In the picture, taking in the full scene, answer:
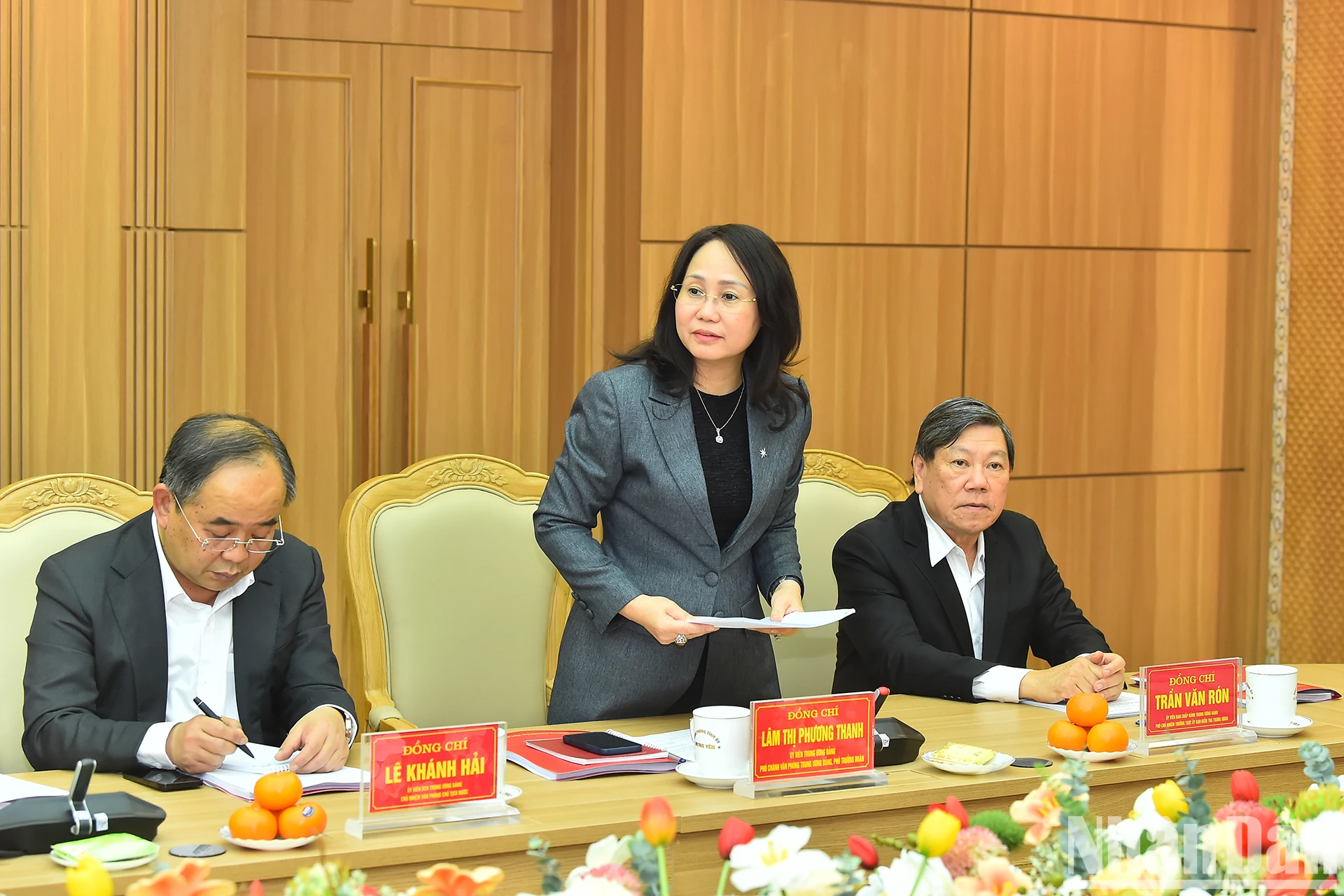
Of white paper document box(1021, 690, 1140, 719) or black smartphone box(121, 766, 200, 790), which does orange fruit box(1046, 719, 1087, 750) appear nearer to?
white paper document box(1021, 690, 1140, 719)

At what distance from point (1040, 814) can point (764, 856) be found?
0.79 ft

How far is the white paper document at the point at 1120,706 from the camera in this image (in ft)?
7.81

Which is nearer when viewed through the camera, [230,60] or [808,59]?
[230,60]

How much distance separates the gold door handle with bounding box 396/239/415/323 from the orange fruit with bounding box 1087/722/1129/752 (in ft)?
8.08

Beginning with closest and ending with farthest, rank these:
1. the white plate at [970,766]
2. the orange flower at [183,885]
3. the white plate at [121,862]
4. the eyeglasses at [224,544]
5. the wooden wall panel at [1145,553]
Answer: the orange flower at [183,885] → the white plate at [121,862] → the white plate at [970,766] → the eyeglasses at [224,544] → the wooden wall panel at [1145,553]

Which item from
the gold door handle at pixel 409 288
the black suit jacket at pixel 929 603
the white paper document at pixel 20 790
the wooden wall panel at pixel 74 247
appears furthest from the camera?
the gold door handle at pixel 409 288

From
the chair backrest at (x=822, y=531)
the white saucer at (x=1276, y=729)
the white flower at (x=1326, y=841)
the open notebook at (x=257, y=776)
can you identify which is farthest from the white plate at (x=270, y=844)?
the chair backrest at (x=822, y=531)

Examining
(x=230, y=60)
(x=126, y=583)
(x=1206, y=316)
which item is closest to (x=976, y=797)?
(x=126, y=583)

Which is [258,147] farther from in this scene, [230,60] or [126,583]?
[126,583]

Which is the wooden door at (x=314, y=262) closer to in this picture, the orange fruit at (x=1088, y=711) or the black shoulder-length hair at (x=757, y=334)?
the black shoulder-length hair at (x=757, y=334)

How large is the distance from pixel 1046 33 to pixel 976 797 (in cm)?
301

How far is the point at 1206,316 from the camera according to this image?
4.57m

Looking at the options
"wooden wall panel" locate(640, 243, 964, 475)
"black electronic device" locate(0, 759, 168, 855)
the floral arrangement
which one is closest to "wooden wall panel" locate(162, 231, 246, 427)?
"wooden wall panel" locate(640, 243, 964, 475)

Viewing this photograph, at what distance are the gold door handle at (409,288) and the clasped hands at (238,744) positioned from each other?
2154mm
